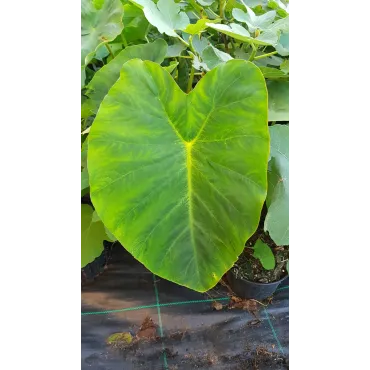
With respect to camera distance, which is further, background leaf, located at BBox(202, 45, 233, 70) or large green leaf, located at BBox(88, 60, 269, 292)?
background leaf, located at BBox(202, 45, 233, 70)

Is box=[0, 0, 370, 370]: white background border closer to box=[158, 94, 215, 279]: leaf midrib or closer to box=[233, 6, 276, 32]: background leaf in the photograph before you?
box=[158, 94, 215, 279]: leaf midrib

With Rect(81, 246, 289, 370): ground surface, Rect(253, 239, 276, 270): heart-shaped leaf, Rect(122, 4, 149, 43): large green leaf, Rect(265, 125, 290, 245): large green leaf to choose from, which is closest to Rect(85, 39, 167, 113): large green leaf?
Rect(122, 4, 149, 43): large green leaf

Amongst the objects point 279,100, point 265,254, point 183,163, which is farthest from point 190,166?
point 265,254

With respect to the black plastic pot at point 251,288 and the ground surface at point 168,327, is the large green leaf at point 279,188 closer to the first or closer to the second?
the black plastic pot at point 251,288
